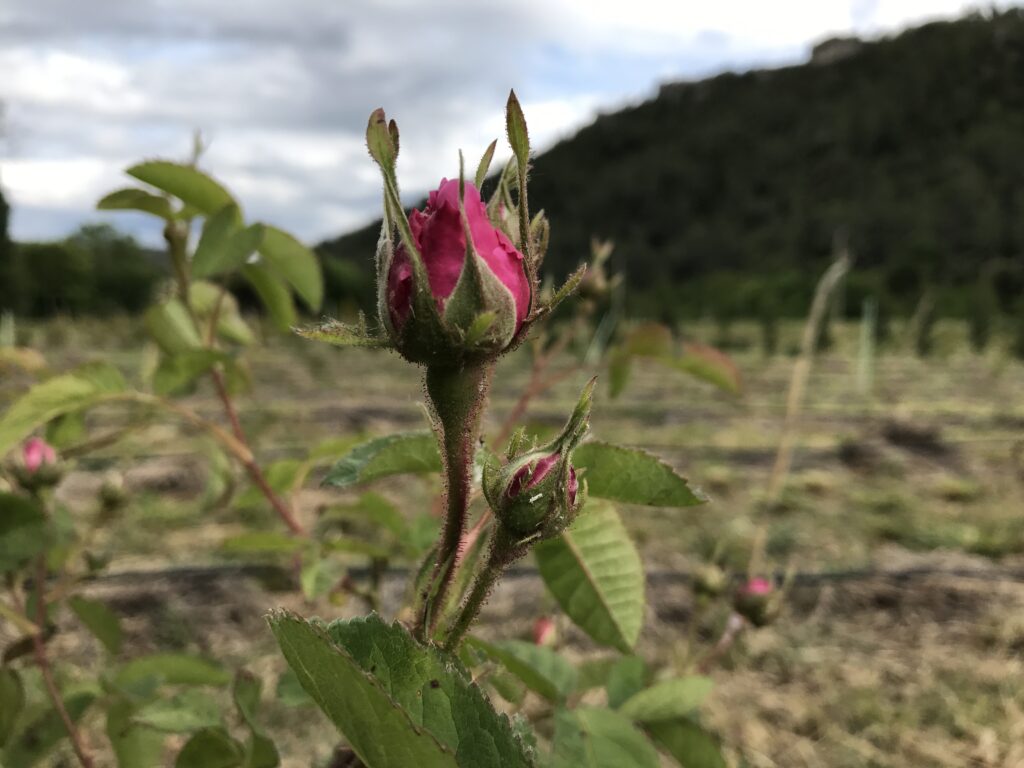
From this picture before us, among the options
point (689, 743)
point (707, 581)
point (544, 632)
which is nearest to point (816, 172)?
point (707, 581)

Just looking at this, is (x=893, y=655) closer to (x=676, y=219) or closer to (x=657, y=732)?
(x=657, y=732)

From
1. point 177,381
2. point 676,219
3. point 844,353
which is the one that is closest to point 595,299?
point 177,381

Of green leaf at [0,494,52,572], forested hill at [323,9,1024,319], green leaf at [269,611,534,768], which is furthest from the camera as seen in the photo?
forested hill at [323,9,1024,319]

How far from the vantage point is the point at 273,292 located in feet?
1.53

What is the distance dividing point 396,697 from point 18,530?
26 cm

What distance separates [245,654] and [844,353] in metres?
3.89

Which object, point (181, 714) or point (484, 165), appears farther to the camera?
point (181, 714)

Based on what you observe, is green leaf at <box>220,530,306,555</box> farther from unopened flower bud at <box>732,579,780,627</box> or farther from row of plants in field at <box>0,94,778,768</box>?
unopened flower bud at <box>732,579,780,627</box>

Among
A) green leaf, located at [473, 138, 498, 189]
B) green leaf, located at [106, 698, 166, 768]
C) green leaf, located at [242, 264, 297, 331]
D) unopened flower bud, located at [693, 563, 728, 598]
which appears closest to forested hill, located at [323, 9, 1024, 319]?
unopened flower bud, located at [693, 563, 728, 598]

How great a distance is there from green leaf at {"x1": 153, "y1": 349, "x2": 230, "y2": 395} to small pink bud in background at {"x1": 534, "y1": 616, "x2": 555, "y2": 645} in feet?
0.85

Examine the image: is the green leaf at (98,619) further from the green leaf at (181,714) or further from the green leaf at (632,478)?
the green leaf at (632,478)

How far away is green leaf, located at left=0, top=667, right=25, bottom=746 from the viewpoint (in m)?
0.35

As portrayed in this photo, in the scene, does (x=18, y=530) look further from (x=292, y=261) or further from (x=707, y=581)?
(x=707, y=581)

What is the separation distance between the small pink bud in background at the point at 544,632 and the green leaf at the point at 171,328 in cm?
27
